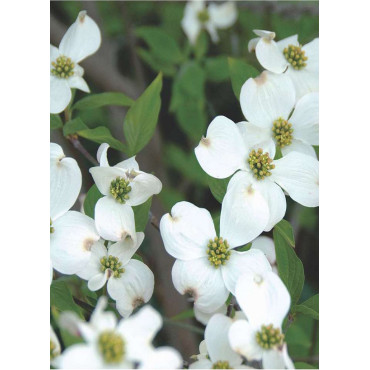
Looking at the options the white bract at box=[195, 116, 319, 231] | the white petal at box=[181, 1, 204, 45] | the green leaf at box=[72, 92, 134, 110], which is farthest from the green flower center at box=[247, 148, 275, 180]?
the white petal at box=[181, 1, 204, 45]

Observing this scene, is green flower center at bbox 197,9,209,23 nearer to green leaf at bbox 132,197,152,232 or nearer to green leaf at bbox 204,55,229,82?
green leaf at bbox 204,55,229,82

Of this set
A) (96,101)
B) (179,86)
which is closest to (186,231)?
(96,101)

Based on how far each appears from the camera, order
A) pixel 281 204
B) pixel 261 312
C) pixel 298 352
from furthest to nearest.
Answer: pixel 298 352 → pixel 281 204 → pixel 261 312

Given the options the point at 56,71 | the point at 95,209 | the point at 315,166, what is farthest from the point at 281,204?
the point at 56,71

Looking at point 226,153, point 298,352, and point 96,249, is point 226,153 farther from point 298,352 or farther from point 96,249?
point 298,352

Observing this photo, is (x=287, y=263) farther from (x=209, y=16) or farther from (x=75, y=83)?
(x=209, y=16)

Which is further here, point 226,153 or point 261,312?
point 226,153
